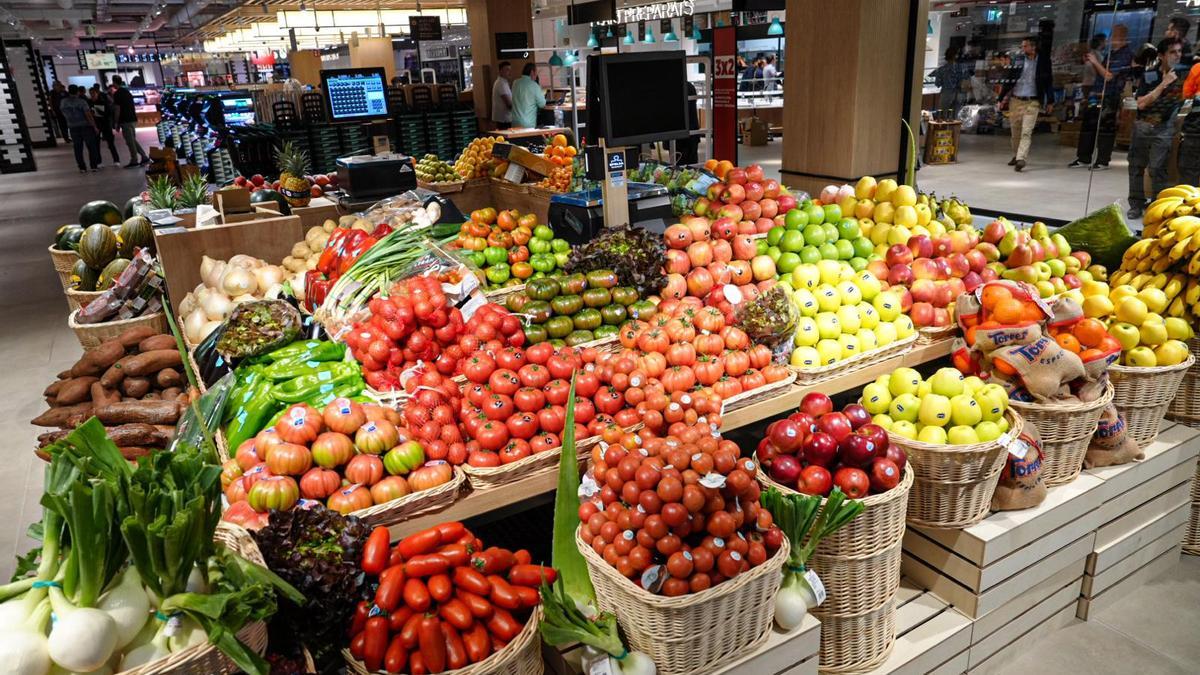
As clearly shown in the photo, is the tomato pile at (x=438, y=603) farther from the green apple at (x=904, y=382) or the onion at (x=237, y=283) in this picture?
the onion at (x=237, y=283)

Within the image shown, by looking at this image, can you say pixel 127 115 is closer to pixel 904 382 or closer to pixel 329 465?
pixel 329 465

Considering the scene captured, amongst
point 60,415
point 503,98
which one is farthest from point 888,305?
point 503,98

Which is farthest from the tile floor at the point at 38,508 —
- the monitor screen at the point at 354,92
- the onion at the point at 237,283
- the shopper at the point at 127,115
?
the shopper at the point at 127,115

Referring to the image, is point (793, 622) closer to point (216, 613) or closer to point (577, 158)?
point (216, 613)

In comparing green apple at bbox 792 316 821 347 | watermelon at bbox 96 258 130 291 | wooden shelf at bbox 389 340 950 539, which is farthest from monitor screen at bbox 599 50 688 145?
watermelon at bbox 96 258 130 291

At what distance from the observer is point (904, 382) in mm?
2604

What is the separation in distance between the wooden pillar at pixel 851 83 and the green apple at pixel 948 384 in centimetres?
251

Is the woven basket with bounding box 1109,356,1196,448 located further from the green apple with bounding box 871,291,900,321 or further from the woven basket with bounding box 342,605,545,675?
the woven basket with bounding box 342,605,545,675

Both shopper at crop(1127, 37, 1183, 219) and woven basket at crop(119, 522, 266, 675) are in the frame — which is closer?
woven basket at crop(119, 522, 266, 675)

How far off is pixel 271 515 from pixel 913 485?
6.40 feet

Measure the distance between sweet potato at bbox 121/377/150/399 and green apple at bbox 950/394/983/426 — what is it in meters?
3.59

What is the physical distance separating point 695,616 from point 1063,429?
1679 millimetres

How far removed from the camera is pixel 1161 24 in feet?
22.2

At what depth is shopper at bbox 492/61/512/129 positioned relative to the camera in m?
10.0
